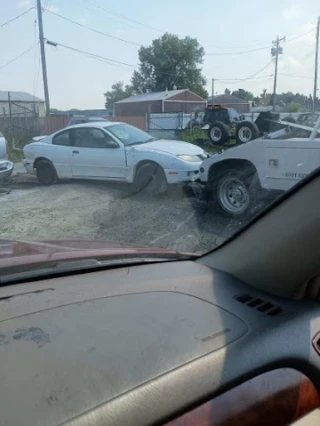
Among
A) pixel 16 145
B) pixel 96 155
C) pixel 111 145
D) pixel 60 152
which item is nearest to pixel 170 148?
pixel 111 145

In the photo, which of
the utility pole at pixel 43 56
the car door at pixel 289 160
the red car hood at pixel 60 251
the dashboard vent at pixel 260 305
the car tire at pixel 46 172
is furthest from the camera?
the utility pole at pixel 43 56

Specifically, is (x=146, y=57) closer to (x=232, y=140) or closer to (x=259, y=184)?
(x=232, y=140)

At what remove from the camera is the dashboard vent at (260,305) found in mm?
1798

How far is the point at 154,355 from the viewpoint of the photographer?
1.41 metres

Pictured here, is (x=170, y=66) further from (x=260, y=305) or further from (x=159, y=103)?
(x=260, y=305)

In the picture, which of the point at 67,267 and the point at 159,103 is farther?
the point at 159,103

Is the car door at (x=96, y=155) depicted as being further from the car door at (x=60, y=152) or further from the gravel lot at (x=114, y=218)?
the gravel lot at (x=114, y=218)

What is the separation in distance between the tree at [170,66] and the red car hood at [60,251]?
26396 mm

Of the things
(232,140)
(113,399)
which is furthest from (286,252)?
(232,140)

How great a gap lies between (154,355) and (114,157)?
8512 mm

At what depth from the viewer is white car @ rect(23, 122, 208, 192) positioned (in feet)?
29.4

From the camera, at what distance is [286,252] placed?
203 cm

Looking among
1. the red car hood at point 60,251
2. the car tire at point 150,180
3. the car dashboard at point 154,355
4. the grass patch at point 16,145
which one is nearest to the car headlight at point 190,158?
the car tire at point 150,180

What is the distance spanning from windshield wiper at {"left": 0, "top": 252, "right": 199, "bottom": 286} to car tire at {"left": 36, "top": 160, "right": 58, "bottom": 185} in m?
8.74
